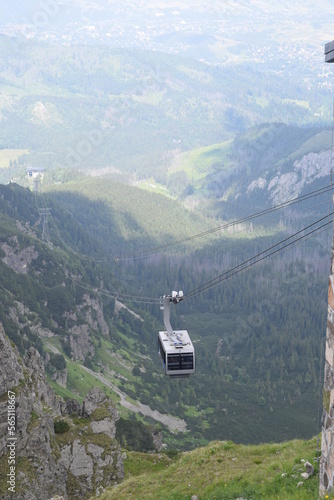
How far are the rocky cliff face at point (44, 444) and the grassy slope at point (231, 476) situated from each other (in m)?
15.1

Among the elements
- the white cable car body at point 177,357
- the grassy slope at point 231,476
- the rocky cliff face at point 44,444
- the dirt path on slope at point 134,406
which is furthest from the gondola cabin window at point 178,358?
the dirt path on slope at point 134,406

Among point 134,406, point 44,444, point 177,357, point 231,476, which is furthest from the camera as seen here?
point 134,406

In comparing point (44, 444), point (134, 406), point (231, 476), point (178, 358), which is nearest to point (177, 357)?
point (178, 358)

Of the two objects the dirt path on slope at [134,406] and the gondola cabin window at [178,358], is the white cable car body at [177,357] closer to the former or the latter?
the gondola cabin window at [178,358]

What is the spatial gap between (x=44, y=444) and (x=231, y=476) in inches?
1186

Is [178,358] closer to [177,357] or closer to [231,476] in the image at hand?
[177,357]

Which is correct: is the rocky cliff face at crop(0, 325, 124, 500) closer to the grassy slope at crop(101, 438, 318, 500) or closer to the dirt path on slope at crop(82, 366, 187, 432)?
the grassy slope at crop(101, 438, 318, 500)

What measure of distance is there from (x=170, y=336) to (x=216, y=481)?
20725 millimetres

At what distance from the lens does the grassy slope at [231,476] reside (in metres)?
37.1

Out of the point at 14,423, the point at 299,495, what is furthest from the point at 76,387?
the point at 299,495

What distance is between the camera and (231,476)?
4488 centimetres

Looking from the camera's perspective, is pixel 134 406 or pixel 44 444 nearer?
pixel 44 444

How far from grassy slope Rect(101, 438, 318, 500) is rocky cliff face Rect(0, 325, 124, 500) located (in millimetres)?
15096

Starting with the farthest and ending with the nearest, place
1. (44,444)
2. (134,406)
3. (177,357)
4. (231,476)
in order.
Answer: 1. (134,406)
2. (44,444)
3. (177,357)
4. (231,476)
